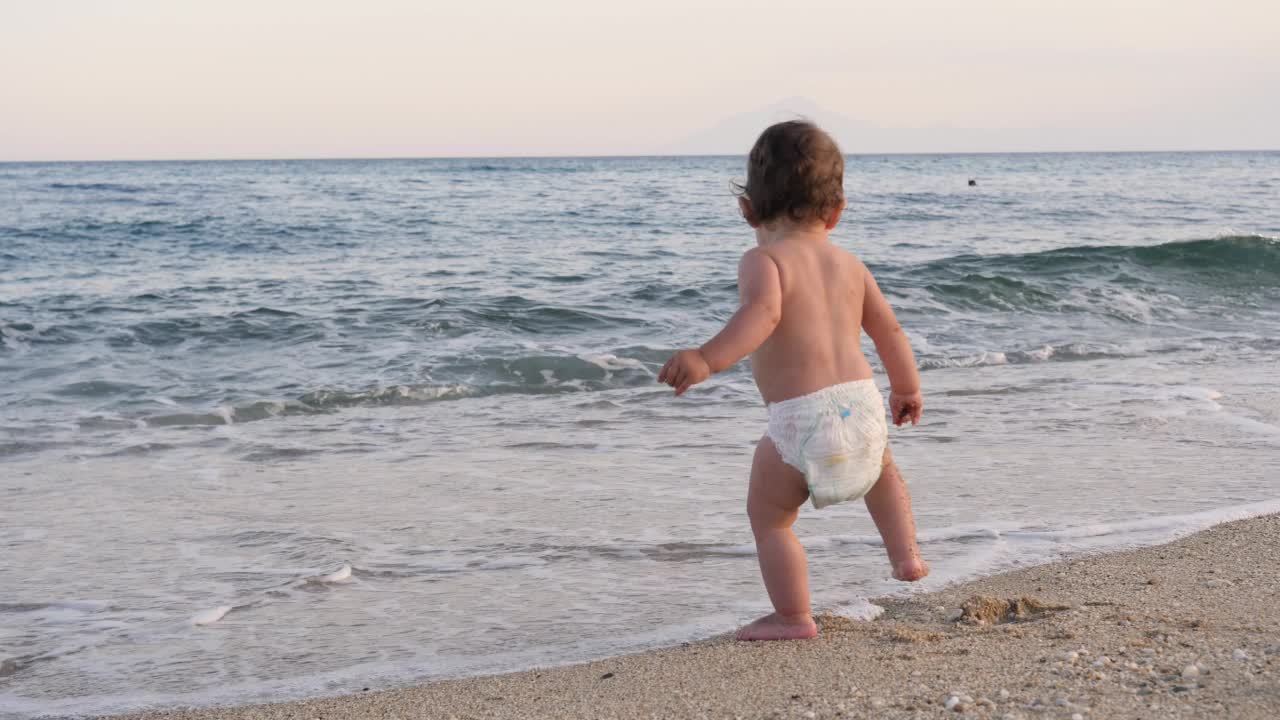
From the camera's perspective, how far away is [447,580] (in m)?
3.90

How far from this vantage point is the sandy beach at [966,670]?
243cm

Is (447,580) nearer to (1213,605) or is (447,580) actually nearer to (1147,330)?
(1213,605)

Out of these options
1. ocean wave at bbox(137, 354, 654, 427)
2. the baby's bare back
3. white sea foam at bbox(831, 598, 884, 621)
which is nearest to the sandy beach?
white sea foam at bbox(831, 598, 884, 621)

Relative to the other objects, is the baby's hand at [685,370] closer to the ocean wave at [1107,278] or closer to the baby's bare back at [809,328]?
the baby's bare back at [809,328]

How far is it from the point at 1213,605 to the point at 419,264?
42.2 feet

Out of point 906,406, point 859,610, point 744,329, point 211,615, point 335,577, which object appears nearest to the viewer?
point 744,329

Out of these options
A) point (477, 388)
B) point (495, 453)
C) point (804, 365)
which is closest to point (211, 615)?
point (804, 365)

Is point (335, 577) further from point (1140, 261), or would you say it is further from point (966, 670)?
point (1140, 261)

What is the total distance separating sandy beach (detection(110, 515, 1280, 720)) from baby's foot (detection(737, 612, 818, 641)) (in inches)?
1.7

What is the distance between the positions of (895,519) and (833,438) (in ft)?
1.11

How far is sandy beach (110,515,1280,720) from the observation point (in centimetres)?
243

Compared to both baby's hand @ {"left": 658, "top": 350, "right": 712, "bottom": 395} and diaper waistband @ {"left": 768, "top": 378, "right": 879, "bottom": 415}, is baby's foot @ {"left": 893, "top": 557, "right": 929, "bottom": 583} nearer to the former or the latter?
diaper waistband @ {"left": 768, "top": 378, "right": 879, "bottom": 415}

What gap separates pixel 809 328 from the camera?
2961mm

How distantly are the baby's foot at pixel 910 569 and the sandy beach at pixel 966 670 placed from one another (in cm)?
16
